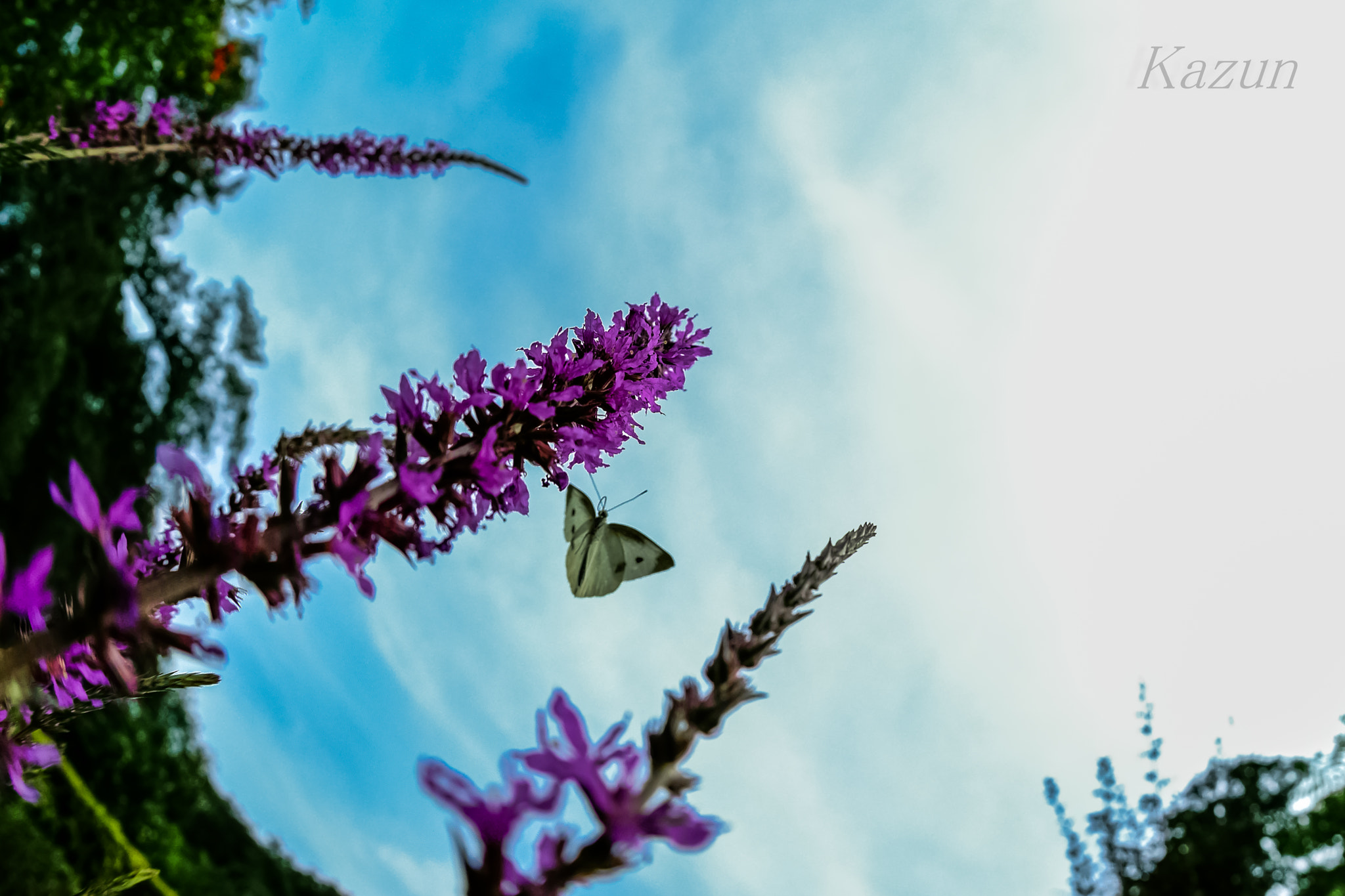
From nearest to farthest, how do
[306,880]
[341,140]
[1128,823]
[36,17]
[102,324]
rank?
1. [341,140]
2. [1128,823]
3. [36,17]
4. [306,880]
5. [102,324]

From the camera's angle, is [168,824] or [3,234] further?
[3,234]

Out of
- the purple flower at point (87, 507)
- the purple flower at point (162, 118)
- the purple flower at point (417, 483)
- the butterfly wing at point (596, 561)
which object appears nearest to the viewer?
the purple flower at point (87, 507)

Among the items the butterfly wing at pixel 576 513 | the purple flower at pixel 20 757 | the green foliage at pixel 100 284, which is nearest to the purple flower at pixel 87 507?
the purple flower at pixel 20 757

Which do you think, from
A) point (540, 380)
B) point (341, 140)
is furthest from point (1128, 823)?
point (341, 140)

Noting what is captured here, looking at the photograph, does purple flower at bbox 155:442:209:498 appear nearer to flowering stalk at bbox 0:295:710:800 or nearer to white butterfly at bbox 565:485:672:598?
flowering stalk at bbox 0:295:710:800

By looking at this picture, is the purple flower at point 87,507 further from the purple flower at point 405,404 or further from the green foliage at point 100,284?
the green foliage at point 100,284

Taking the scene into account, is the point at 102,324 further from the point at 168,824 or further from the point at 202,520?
the point at 202,520

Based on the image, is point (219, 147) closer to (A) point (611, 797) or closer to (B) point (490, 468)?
(B) point (490, 468)

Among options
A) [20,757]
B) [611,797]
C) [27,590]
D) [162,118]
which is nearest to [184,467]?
[27,590]
